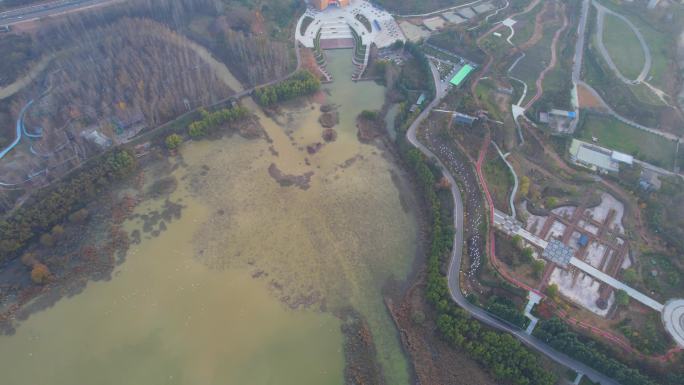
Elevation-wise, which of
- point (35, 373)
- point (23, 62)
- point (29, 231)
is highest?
point (23, 62)

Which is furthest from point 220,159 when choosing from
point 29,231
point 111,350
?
point 111,350

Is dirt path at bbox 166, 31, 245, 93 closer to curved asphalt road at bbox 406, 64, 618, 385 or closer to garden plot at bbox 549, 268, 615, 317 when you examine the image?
curved asphalt road at bbox 406, 64, 618, 385

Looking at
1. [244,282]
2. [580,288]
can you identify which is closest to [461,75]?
[580,288]

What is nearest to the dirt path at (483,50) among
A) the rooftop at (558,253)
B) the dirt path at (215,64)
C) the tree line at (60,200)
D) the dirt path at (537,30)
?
the dirt path at (537,30)

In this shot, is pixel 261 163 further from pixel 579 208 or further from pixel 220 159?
pixel 579 208

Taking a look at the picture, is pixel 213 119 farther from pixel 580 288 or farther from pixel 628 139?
pixel 628 139

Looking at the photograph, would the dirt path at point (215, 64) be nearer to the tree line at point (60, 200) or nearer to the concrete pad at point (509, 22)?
the tree line at point (60, 200)

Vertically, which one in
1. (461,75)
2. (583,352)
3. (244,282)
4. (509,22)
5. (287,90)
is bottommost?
(244,282)

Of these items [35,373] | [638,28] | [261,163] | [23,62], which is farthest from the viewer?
[638,28]
